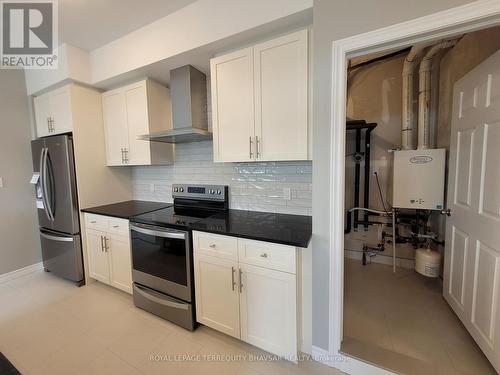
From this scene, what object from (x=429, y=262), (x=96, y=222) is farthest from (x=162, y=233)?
(x=429, y=262)

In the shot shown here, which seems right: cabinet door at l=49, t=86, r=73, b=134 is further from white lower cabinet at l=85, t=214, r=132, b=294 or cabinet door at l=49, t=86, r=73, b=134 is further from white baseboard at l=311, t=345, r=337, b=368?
white baseboard at l=311, t=345, r=337, b=368

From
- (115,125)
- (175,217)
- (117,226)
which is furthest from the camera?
(115,125)

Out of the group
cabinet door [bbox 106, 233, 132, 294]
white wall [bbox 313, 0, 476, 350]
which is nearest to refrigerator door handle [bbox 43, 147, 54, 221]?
cabinet door [bbox 106, 233, 132, 294]

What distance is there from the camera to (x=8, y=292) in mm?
2387

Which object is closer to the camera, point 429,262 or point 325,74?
point 325,74

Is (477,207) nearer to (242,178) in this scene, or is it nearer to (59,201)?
(242,178)

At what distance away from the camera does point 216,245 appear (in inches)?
62.4

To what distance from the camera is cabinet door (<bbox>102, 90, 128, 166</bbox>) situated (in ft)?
7.97

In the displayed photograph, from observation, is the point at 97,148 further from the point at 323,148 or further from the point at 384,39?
the point at 384,39

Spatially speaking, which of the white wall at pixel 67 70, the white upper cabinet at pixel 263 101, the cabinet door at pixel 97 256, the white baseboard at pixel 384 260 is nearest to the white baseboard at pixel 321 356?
the white upper cabinet at pixel 263 101

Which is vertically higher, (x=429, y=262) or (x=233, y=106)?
(x=233, y=106)

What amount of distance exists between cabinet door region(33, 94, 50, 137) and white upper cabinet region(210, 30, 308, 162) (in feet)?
7.34

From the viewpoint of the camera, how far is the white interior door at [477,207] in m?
1.35

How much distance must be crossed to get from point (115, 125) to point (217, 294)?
2.20m
